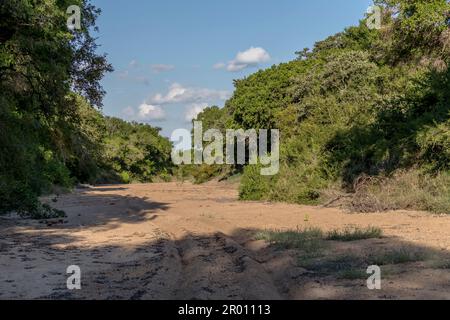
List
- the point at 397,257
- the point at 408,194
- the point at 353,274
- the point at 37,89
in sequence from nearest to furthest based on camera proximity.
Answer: the point at 353,274 < the point at 397,257 < the point at 37,89 < the point at 408,194

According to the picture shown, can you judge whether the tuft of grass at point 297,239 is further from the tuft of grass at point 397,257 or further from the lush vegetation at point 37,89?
the lush vegetation at point 37,89

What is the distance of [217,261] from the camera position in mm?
8719

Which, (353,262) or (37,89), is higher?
(37,89)

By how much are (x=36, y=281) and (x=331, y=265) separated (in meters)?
4.23

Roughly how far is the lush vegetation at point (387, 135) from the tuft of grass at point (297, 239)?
19.2 ft

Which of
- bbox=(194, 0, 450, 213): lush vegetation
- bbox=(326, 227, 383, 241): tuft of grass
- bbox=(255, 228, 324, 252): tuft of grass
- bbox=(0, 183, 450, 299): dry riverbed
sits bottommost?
bbox=(0, 183, 450, 299): dry riverbed

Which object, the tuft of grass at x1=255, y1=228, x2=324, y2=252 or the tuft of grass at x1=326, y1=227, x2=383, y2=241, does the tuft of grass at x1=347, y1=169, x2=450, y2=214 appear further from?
the tuft of grass at x1=255, y1=228, x2=324, y2=252

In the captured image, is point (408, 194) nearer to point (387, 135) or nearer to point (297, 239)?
point (387, 135)

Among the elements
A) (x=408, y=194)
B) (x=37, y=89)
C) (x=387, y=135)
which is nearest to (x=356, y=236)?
(x=408, y=194)

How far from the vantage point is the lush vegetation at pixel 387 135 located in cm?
1764

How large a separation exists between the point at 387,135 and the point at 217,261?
1448 cm

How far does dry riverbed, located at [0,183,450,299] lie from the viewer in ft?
21.5

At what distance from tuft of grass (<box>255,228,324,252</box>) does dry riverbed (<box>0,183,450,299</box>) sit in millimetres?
78

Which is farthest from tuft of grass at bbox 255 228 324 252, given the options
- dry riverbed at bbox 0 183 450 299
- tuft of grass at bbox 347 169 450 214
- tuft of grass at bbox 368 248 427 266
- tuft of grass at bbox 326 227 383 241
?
tuft of grass at bbox 347 169 450 214
